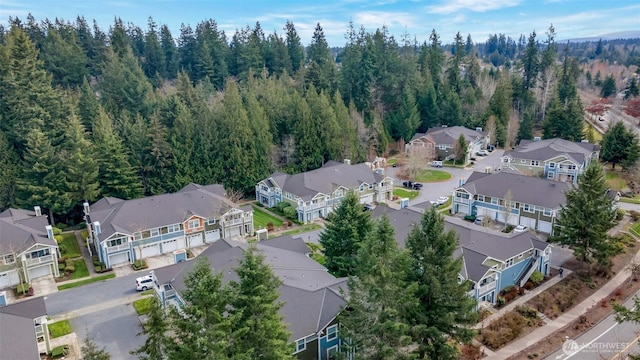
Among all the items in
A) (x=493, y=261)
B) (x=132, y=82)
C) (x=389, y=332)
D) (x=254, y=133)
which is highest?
(x=132, y=82)

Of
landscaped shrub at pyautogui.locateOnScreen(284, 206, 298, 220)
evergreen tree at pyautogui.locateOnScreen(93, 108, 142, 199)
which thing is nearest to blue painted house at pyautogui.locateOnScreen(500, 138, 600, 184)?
landscaped shrub at pyautogui.locateOnScreen(284, 206, 298, 220)

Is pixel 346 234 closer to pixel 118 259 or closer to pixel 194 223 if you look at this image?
pixel 194 223

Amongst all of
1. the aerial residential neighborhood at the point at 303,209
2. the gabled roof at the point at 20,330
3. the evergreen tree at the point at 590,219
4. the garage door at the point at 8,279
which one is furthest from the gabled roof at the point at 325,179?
the gabled roof at the point at 20,330

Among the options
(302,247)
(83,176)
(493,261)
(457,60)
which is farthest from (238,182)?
(457,60)

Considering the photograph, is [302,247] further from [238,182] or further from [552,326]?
[238,182]

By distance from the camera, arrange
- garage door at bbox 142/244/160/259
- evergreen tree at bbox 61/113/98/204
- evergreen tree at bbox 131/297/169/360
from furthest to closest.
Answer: evergreen tree at bbox 61/113/98/204
garage door at bbox 142/244/160/259
evergreen tree at bbox 131/297/169/360

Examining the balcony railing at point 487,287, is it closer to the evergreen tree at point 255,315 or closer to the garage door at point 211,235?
the evergreen tree at point 255,315

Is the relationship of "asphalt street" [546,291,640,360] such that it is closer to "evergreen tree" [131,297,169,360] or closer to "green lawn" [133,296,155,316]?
"evergreen tree" [131,297,169,360]
